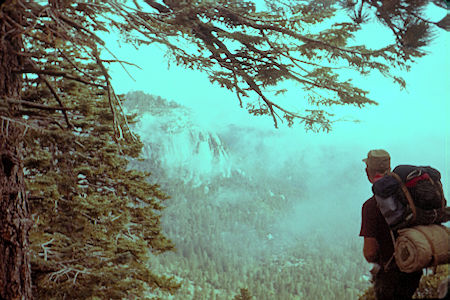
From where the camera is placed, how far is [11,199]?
3.58 meters

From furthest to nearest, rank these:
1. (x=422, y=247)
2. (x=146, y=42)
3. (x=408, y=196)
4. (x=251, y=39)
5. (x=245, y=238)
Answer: (x=245, y=238)
(x=251, y=39)
(x=146, y=42)
(x=408, y=196)
(x=422, y=247)

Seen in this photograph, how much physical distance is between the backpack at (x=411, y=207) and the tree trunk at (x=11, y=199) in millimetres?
2916

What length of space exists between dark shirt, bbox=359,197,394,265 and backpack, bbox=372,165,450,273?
14 cm

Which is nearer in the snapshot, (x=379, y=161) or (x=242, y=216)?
(x=379, y=161)

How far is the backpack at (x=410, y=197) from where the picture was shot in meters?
2.65

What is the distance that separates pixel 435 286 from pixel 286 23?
98.3 inches

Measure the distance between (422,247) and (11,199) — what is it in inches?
126

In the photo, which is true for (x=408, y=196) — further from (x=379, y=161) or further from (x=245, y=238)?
(x=245, y=238)

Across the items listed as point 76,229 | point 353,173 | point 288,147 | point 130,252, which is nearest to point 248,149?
point 288,147

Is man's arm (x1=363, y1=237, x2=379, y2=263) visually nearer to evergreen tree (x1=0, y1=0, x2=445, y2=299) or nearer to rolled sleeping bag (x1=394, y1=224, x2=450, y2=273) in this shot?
rolled sleeping bag (x1=394, y1=224, x2=450, y2=273)

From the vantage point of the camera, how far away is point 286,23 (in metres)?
3.86

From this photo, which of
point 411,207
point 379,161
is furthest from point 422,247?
point 379,161

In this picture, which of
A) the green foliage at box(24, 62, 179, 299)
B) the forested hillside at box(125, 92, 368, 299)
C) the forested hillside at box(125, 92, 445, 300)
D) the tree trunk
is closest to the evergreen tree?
the tree trunk

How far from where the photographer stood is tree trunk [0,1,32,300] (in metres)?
3.55
